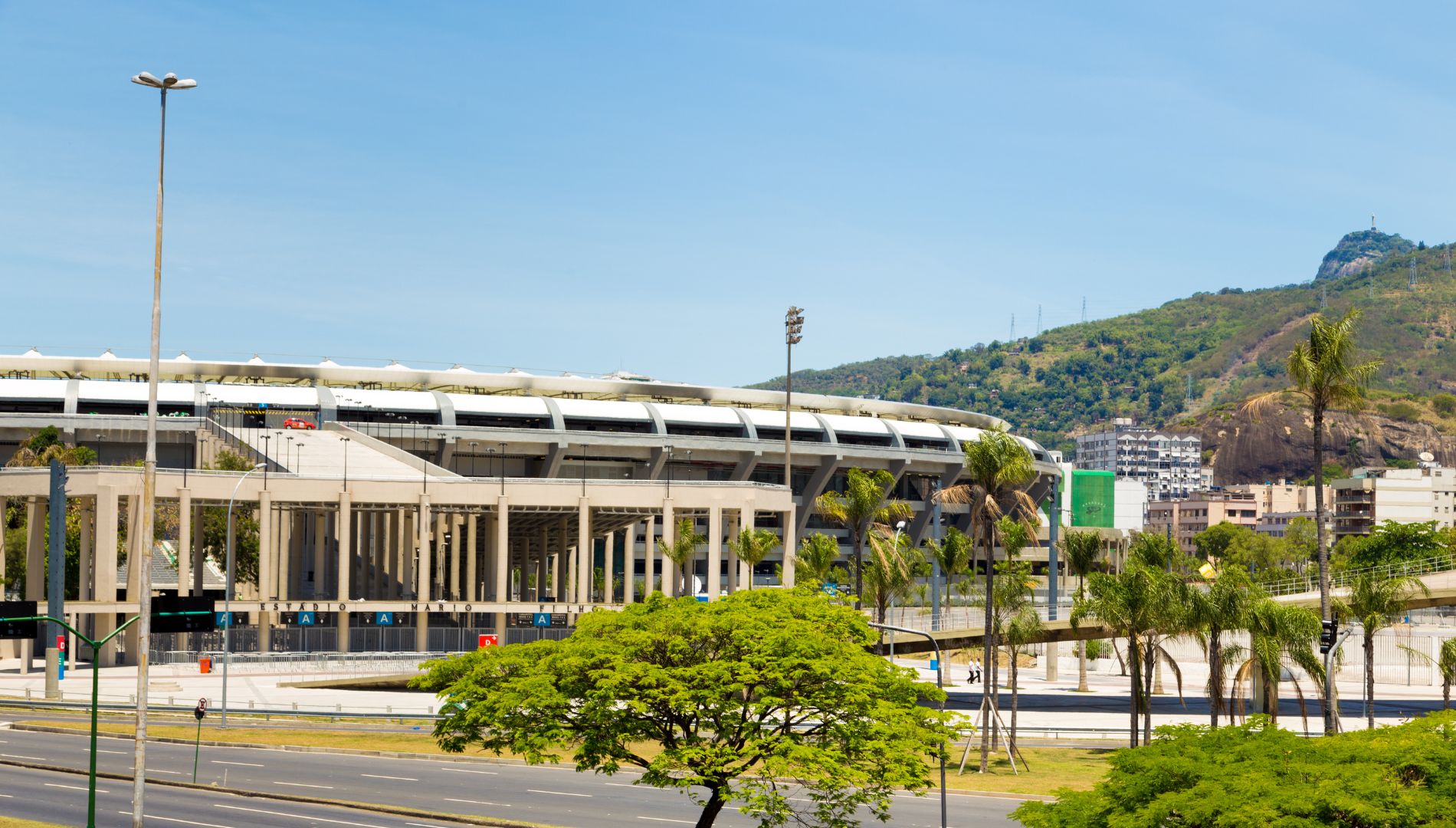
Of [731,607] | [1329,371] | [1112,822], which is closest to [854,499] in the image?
[1329,371]

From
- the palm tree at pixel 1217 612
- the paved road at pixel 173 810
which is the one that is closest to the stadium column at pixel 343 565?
the paved road at pixel 173 810

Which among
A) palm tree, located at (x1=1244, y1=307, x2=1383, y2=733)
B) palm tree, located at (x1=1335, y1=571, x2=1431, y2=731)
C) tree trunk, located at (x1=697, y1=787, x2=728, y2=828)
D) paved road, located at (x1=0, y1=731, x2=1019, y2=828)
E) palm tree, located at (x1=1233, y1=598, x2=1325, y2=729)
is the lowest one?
paved road, located at (x1=0, y1=731, x2=1019, y2=828)

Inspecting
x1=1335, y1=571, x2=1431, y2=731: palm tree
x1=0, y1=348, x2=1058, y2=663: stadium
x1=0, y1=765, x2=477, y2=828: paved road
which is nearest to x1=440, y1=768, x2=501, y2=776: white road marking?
x1=0, y1=765, x2=477, y2=828: paved road

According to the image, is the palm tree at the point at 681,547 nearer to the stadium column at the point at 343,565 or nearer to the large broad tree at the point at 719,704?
the stadium column at the point at 343,565

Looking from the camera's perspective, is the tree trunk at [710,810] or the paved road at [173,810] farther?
the paved road at [173,810]

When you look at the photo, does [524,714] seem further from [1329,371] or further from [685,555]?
[685,555]

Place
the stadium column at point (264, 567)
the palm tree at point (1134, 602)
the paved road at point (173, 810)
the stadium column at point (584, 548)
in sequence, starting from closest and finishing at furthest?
1. the paved road at point (173, 810)
2. the palm tree at point (1134, 602)
3. the stadium column at point (264, 567)
4. the stadium column at point (584, 548)

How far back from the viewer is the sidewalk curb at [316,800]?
129 feet

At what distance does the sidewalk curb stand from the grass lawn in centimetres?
823

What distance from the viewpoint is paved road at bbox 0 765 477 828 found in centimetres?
3884

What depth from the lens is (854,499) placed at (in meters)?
80.6

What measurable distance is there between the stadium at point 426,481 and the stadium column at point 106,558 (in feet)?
0.44

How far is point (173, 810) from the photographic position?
Answer: 40812mm

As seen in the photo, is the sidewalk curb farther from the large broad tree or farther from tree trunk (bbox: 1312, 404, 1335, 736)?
tree trunk (bbox: 1312, 404, 1335, 736)
